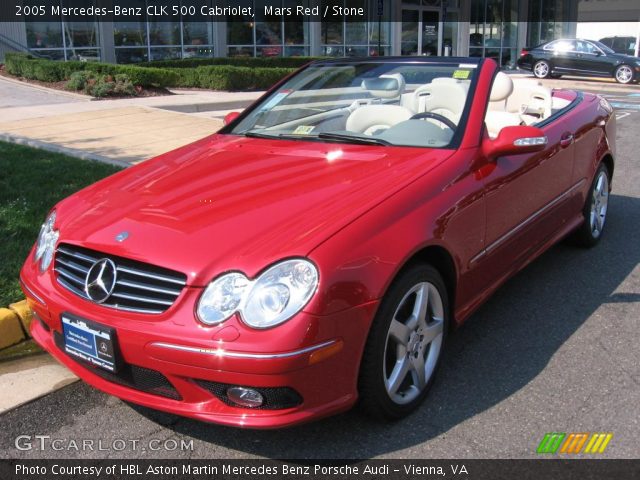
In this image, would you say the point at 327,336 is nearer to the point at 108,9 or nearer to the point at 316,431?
the point at 316,431

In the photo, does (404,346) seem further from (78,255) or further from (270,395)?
(78,255)

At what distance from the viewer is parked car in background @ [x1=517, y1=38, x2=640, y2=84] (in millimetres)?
22094

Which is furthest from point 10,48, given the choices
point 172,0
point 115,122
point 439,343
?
point 439,343

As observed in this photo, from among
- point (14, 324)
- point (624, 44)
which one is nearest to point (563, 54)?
point (624, 44)

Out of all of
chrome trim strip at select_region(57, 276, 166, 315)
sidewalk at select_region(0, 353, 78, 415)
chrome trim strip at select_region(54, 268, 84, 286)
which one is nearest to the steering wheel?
chrome trim strip at select_region(57, 276, 166, 315)

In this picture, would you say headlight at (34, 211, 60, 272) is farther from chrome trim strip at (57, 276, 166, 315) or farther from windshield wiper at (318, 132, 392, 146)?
windshield wiper at (318, 132, 392, 146)

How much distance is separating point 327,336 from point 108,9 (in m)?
21.0

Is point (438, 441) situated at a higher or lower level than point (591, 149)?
lower

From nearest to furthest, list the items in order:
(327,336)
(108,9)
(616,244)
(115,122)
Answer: (327,336), (616,244), (115,122), (108,9)

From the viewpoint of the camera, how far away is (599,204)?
533 centimetres

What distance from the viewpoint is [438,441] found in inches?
112

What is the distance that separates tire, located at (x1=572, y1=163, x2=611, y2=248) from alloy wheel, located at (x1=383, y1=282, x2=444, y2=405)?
8.14ft

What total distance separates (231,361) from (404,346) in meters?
0.86

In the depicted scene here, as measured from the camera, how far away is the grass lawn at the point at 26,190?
4466 mm
